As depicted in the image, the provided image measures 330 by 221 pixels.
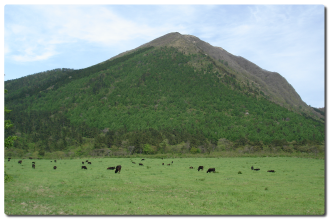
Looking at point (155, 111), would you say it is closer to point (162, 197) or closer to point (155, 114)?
point (155, 114)

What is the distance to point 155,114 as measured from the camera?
469ft

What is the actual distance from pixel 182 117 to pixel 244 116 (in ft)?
119

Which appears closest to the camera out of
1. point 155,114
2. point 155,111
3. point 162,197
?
point 162,197

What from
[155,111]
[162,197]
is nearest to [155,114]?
[155,111]

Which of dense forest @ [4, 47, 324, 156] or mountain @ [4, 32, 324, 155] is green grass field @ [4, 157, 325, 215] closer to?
dense forest @ [4, 47, 324, 156]

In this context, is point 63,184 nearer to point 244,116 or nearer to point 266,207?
point 266,207

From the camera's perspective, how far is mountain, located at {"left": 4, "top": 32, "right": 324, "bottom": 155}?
10850 centimetres

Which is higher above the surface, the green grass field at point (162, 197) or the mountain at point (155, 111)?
the mountain at point (155, 111)

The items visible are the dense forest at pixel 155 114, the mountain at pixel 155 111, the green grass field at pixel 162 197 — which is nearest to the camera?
the green grass field at pixel 162 197

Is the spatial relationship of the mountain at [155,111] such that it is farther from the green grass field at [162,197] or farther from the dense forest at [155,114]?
the green grass field at [162,197]

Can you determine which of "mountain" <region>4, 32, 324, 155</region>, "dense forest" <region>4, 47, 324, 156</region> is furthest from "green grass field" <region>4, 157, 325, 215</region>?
"mountain" <region>4, 32, 324, 155</region>

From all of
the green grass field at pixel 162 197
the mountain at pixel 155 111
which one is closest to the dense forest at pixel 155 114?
the mountain at pixel 155 111

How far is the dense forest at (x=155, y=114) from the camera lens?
102m

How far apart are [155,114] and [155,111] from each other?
16.7 feet
